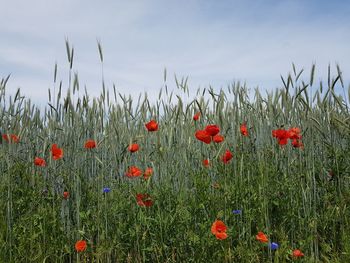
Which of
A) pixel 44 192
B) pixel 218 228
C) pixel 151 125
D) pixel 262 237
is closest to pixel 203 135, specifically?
pixel 151 125

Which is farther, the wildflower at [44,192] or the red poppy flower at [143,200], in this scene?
the wildflower at [44,192]

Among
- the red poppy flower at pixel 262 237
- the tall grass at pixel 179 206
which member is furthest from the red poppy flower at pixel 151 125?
the red poppy flower at pixel 262 237

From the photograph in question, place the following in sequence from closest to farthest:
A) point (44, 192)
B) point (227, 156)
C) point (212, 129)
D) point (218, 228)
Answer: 1. point (218, 228)
2. point (212, 129)
3. point (227, 156)
4. point (44, 192)

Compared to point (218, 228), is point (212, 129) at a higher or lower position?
higher

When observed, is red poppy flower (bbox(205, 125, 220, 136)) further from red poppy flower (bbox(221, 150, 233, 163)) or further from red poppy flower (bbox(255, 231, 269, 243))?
red poppy flower (bbox(255, 231, 269, 243))

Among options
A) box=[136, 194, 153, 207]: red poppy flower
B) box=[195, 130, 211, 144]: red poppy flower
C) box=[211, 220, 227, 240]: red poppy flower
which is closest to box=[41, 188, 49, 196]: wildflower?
box=[136, 194, 153, 207]: red poppy flower

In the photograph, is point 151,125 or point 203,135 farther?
point 151,125

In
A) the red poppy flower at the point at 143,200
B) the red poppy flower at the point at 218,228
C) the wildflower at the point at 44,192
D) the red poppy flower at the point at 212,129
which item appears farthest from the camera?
the wildflower at the point at 44,192

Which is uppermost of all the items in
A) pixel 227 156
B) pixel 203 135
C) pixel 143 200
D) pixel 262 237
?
pixel 203 135

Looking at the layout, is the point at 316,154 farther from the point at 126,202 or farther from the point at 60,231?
the point at 60,231

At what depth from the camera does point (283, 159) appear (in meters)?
3.12

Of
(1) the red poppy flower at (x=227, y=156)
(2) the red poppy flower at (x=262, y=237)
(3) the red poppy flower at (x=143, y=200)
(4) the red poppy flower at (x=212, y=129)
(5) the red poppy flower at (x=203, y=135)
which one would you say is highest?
(4) the red poppy flower at (x=212, y=129)

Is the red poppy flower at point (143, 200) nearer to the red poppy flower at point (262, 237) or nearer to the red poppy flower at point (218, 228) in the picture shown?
the red poppy flower at point (218, 228)

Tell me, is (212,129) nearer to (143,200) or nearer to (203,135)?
(203,135)
